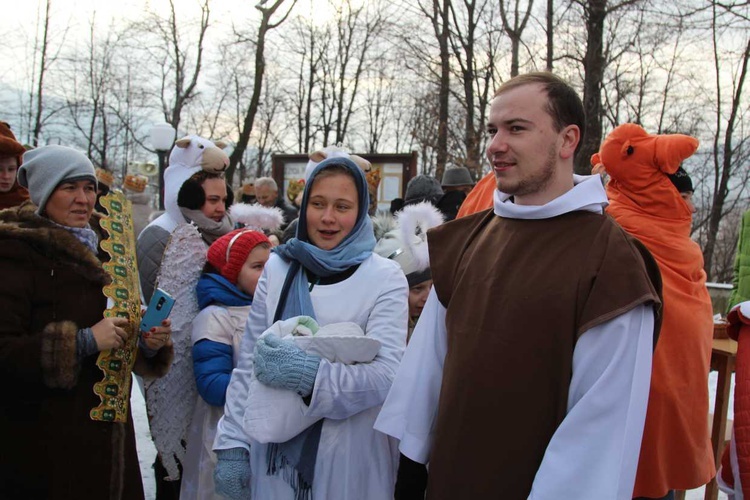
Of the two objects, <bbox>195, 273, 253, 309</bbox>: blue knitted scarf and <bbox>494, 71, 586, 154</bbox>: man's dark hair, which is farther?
<bbox>195, 273, 253, 309</bbox>: blue knitted scarf

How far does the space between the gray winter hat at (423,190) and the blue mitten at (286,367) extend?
362cm

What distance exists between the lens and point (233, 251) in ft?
9.97

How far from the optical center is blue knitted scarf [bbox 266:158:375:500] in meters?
2.05

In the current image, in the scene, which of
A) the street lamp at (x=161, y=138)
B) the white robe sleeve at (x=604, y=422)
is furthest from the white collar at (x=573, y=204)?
the street lamp at (x=161, y=138)

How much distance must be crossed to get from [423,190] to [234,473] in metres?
3.79

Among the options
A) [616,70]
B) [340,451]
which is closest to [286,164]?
[340,451]

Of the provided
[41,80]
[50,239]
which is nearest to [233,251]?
[50,239]

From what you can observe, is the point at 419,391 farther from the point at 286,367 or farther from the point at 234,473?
the point at 234,473

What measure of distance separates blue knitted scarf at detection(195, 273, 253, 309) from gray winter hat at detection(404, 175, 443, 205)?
2698mm

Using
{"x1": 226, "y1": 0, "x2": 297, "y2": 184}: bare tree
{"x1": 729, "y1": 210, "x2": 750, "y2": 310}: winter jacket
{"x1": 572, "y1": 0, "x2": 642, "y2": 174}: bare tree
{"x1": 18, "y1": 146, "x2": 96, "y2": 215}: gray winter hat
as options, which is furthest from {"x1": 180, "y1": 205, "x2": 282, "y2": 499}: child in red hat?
{"x1": 226, "y1": 0, "x2": 297, "y2": 184}: bare tree

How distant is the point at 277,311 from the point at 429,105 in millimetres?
15141

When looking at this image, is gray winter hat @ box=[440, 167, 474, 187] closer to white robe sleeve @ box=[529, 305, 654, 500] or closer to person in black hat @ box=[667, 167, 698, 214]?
person in black hat @ box=[667, 167, 698, 214]

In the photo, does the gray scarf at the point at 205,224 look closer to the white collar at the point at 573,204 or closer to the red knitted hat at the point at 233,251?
the red knitted hat at the point at 233,251

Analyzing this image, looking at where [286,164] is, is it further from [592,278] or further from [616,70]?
[616,70]
